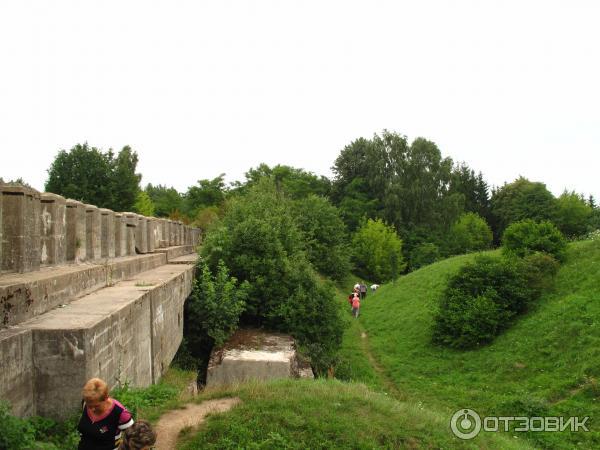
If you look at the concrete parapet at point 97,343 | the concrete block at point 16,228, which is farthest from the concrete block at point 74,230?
the concrete block at point 16,228

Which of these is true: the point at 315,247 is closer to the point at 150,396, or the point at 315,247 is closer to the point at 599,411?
the point at 599,411

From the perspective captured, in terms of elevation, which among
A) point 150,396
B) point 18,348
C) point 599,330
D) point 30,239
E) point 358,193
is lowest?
point 599,330

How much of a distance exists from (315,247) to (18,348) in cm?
2412

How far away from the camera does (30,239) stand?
5324mm

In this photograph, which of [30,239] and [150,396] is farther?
[150,396]

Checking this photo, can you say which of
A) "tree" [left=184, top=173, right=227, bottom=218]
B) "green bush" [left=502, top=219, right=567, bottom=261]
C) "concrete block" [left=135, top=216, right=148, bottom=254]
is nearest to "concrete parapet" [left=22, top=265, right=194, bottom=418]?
"concrete block" [left=135, top=216, right=148, bottom=254]

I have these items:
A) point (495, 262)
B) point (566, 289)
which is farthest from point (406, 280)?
point (566, 289)

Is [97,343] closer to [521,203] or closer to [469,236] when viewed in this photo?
[469,236]

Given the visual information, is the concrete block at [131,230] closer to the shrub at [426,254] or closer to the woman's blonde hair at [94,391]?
the woman's blonde hair at [94,391]

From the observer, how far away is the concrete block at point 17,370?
3.54m

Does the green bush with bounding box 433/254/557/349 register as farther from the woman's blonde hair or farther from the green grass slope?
the woman's blonde hair

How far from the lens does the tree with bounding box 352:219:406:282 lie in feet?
123

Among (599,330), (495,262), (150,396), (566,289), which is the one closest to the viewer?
(150,396)

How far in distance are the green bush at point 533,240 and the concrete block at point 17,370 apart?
17.3 meters
